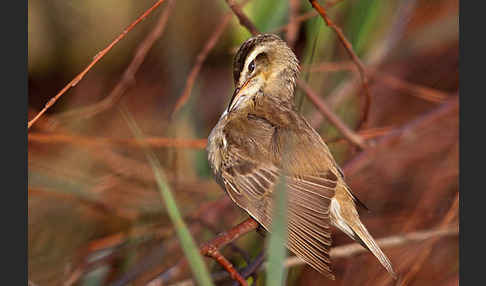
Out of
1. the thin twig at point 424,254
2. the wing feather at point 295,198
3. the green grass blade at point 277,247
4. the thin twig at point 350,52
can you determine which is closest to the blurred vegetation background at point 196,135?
the thin twig at point 424,254

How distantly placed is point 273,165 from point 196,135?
185 centimetres

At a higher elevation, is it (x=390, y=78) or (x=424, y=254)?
(x=390, y=78)

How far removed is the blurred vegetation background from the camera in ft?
10.5

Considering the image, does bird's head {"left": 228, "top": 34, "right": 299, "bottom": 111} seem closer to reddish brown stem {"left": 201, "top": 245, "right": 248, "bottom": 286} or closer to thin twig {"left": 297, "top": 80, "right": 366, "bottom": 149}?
thin twig {"left": 297, "top": 80, "right": 366, "bottom": 149}

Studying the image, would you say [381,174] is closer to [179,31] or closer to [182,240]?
[179,31]

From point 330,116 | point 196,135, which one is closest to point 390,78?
point 330,116

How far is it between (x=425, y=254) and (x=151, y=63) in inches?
117

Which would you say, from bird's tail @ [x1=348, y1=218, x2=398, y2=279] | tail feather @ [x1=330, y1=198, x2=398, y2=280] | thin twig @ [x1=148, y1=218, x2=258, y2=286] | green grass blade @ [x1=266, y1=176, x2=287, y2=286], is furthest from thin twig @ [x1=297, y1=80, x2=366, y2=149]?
green grass blade @ [x1=266, y1=176, x2=287, y2=286]

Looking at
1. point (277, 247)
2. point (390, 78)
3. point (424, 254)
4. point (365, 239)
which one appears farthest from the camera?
point (390, 78)

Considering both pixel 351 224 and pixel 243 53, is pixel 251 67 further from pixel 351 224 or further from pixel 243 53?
pixel 351 224

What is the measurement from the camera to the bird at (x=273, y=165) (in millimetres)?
2309

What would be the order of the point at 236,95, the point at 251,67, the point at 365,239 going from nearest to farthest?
the point at 365,239, the point at 236,95, the point at 251,67

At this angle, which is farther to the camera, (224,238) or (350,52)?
(350,52)

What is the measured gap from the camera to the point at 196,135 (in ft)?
13.6
